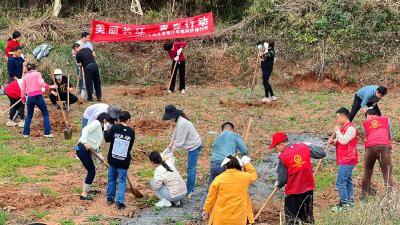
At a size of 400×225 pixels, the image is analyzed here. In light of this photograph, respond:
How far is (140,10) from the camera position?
21.8m

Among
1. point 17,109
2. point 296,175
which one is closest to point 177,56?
point 17,109

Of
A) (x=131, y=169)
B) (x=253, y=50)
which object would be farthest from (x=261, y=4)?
(x=131, y=169)

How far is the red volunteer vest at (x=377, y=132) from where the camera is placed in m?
9.57

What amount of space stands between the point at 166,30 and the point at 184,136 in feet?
34.8

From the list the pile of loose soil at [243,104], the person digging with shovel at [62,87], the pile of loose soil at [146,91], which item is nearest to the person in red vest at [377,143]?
the pile of loose soil at [243,104]

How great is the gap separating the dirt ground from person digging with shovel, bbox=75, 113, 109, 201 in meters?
0.26

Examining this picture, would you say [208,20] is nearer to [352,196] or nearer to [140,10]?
[140,10]

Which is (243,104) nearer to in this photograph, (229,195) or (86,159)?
(86,159)

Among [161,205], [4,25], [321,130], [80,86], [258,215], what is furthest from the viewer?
[4,25]

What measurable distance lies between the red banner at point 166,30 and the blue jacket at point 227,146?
1112cm

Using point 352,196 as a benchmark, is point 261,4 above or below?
above

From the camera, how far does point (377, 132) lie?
9.59 m

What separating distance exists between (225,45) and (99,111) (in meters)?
9.76

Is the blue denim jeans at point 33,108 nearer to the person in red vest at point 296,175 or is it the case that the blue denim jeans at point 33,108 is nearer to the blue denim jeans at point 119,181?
the blue denim jeans at point 119,181
